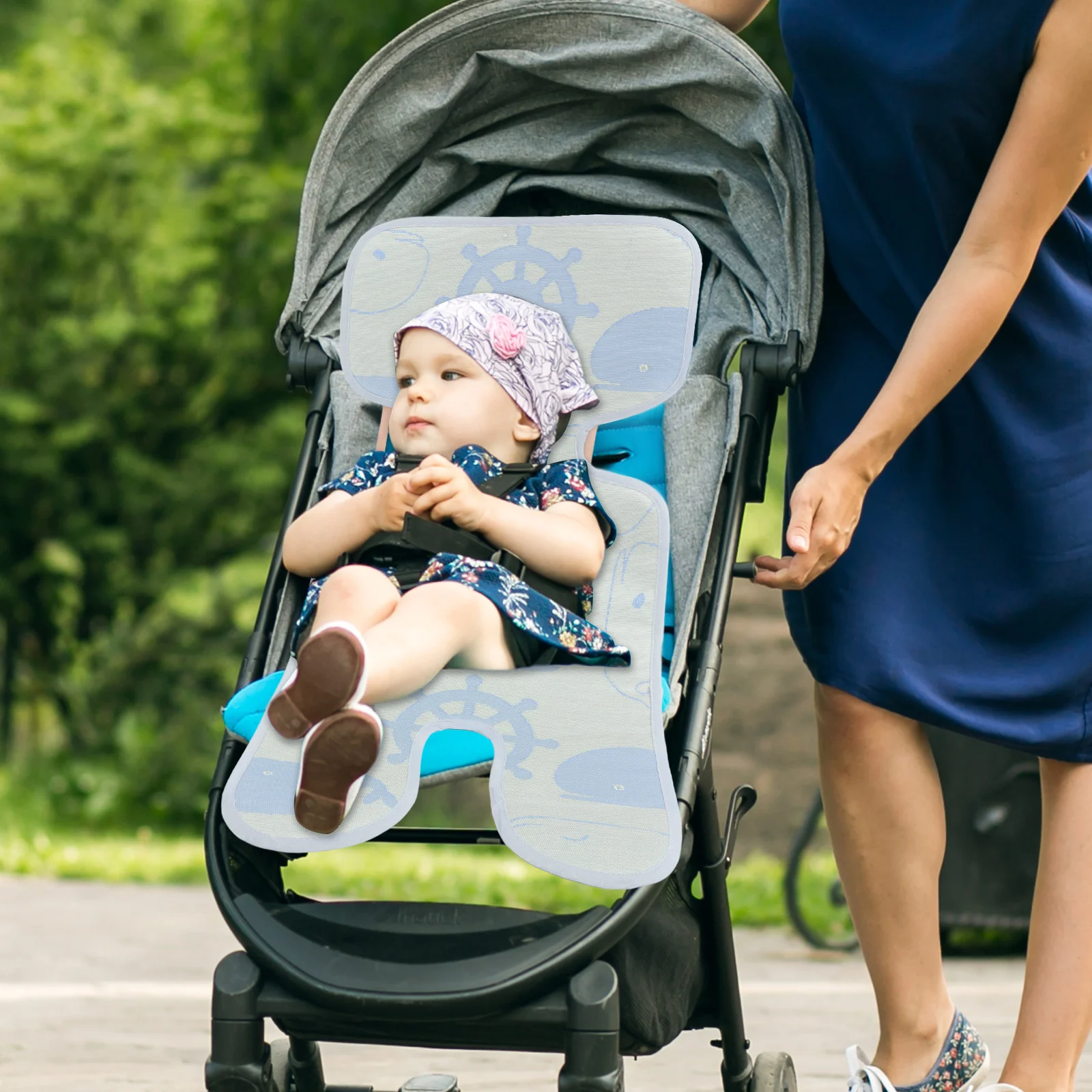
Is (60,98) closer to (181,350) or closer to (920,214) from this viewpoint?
(181,350)

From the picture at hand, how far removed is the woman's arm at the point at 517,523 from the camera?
7.05 ft

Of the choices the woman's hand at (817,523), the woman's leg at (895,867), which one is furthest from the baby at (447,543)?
the woman's leg at (895,867)

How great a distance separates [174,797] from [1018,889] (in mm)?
4724

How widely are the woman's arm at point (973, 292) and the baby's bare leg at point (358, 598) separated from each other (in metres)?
0.52

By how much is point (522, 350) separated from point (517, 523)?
0.36m

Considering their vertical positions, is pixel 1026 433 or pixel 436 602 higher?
pixel 1026 433

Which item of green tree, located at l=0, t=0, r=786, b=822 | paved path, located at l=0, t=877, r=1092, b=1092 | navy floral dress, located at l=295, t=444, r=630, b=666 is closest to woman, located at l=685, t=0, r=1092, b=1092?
navy floral dress, located at l=295, t=444, r=630, b=666

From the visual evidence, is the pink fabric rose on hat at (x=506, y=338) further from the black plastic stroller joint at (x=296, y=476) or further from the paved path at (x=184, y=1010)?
the paved path at (x=184, y=1010)

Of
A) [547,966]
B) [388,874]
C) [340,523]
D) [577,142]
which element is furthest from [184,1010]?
[388,874]

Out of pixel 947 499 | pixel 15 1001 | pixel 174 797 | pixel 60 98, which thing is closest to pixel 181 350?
pixel 60 98

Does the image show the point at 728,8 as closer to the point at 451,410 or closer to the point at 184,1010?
the point at 451,410

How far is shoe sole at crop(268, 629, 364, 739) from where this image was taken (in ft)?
5.98

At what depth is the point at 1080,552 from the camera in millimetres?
2217

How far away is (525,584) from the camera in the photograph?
2154mm
